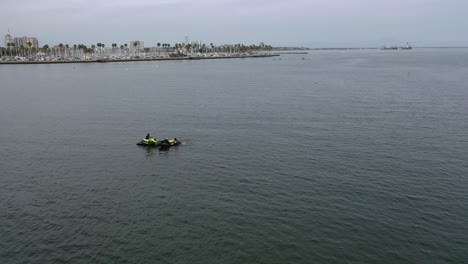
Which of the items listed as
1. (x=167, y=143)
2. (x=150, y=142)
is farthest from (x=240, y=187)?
(x=150, y=142)

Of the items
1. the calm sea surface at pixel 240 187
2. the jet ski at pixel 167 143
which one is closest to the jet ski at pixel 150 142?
the jet ski at pixel 167 143

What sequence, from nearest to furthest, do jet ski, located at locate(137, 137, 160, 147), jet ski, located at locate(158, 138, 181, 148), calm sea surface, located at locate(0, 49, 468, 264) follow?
1. calm sea surface, located at locate(0, 49, 468, 264)
2. jet ski, located at locate(158, 138, 181, 148)
3. jet ski, located at locate(137, 137, 160, 147)

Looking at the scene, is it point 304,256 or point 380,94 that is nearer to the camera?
point 304,256

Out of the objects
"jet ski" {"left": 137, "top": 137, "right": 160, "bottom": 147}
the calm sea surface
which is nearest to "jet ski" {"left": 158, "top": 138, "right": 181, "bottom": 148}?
"jet ski" {"left": 137, "top": 137, "right": 160, "bottom": 147}

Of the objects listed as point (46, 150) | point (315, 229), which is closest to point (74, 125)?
point (46, 150)

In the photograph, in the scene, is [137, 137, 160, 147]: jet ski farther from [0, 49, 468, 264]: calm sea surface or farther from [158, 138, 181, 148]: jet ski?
[0, 49, 468, 264]: calm sea surface

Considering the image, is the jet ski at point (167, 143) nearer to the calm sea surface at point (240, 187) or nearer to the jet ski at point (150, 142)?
the jet ski at point (150, 142)

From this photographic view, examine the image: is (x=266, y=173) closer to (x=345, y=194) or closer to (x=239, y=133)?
(x=345, y=194)

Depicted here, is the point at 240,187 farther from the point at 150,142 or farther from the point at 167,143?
the point at 150,142
